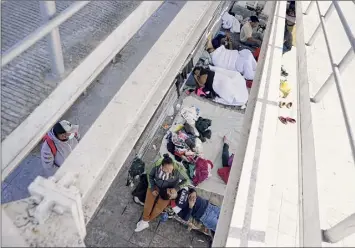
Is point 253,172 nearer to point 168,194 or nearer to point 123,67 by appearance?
point 123,67

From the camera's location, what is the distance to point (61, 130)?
9.53 ft

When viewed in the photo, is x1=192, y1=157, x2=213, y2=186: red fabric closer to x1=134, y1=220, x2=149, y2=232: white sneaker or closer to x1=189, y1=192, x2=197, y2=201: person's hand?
x1=189, y1=192, x2=197, y2=201: person's hand

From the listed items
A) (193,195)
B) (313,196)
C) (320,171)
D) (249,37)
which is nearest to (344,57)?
(320,171)

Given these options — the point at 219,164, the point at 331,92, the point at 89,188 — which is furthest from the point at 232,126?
the point at 89,188

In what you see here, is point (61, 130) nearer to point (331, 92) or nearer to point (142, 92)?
point (142, 92)

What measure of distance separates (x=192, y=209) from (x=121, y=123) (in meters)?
1.98

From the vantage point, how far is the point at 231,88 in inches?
190

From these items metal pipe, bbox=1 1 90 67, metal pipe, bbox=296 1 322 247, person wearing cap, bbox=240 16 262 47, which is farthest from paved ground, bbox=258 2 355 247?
person wearing cap, bbox=240 16 262 47

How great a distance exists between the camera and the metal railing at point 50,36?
1.07m

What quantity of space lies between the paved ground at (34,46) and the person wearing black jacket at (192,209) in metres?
1.87

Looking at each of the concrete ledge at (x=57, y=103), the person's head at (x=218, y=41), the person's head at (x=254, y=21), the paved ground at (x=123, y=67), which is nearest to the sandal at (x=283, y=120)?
the paved ground at (x=123, y=67)

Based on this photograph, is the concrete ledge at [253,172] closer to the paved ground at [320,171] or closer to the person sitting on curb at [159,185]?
the paved ground at [320,171]

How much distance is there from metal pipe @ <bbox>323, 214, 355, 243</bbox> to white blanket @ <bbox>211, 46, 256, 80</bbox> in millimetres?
3895

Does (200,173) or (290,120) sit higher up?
(290,120)
